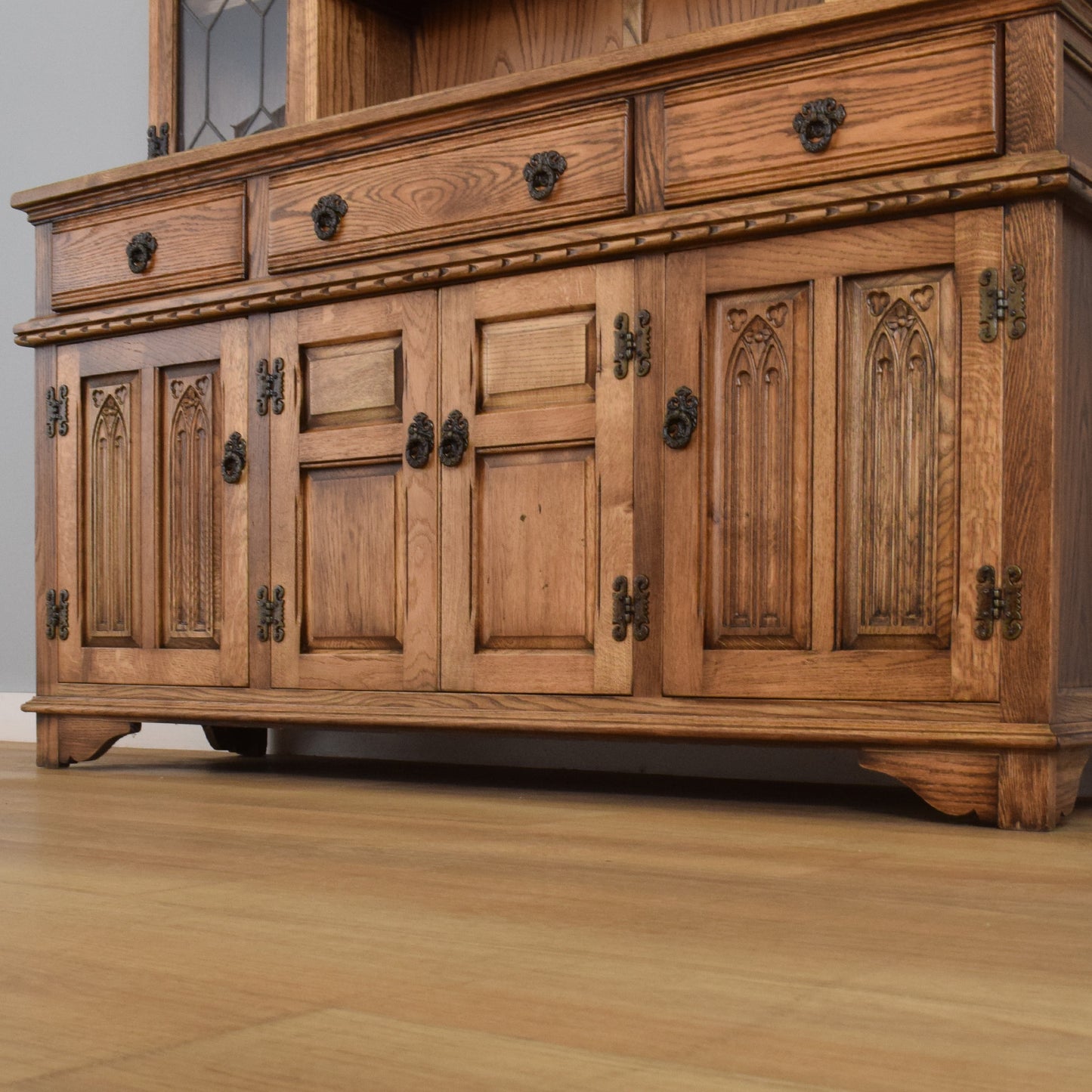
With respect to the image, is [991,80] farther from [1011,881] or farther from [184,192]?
[184,192]

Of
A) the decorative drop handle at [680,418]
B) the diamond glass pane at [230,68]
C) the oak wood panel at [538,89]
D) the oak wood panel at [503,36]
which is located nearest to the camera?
the oak wood panel at [538,89]

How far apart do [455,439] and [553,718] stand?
408 mm

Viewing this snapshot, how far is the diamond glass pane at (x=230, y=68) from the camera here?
2.54 metres

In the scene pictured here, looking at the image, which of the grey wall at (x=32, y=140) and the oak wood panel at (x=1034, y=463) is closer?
the oak wood panel at (x=1034, y=463)

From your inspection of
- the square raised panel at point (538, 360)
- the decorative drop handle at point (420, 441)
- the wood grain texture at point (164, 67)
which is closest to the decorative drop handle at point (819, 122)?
the square raised panel at point (538, 360)

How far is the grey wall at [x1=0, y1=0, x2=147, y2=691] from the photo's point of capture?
3.09 meters

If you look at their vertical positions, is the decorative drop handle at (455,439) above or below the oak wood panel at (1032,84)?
below

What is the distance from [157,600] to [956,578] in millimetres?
1276

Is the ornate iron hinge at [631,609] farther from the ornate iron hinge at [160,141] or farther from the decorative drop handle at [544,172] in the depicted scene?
the ornate iron hinge at [160,141]

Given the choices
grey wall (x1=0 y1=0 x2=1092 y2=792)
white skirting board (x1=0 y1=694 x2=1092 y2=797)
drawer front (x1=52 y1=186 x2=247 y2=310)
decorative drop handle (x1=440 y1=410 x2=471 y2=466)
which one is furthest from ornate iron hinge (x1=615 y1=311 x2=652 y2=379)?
grey wall (x1=0 y1=0 x2=1092 y2=792)

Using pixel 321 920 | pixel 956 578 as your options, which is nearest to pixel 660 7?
pixel 956 578

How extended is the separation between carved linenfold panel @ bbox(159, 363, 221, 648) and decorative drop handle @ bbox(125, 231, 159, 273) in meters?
0.18

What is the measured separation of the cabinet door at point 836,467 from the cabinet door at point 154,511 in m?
0.77

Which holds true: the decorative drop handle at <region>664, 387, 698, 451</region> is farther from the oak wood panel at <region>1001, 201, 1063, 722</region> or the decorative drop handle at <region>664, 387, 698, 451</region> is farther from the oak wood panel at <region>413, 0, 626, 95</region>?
the oak wood panel at <region>413, 0, 626, 95</region>
